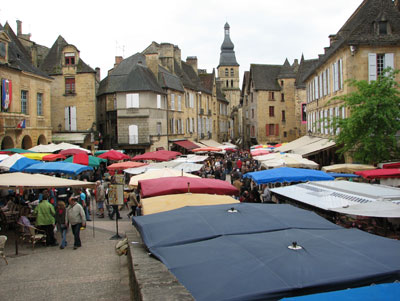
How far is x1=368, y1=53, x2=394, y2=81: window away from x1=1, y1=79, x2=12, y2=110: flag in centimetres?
2015

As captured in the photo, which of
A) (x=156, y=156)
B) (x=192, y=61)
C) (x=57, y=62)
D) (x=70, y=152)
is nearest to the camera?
(x=70, y=152)

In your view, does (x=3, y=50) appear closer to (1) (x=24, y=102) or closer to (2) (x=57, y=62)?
(1) (x=24, y=102)

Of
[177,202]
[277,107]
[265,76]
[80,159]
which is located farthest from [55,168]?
[265,76]

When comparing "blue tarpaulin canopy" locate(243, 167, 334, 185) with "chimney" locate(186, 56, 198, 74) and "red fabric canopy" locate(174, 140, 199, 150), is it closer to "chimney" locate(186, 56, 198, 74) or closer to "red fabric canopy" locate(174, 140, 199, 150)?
"red fabric canopy" locate(174, 140, 199, 150)

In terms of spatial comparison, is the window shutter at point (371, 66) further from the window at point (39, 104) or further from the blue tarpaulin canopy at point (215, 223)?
the window at point (39, 104)

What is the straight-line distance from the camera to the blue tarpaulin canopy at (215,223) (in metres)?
5.55

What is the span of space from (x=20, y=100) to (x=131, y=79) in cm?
1116

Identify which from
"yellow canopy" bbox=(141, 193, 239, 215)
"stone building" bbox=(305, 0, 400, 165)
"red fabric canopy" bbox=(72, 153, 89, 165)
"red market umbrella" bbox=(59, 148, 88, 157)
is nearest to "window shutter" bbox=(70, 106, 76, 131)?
"red market umbrella" bbox=(59, 148, 88, 157)

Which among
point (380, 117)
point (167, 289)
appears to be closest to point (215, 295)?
point (167, 289)

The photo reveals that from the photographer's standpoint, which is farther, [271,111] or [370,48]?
[271,111]

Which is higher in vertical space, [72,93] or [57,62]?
[57,62]

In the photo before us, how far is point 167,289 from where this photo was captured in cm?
404

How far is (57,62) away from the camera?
37.0 metres

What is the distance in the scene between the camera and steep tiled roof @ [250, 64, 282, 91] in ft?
165
